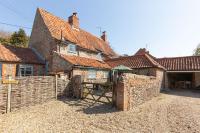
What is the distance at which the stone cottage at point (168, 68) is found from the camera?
2158 centimetres

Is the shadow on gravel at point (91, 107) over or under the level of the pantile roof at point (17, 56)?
under

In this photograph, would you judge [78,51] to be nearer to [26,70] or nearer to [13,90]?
[26,70]

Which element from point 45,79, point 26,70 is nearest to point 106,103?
point 45,79

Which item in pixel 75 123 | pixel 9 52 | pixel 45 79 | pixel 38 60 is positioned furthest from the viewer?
pixel 38 60

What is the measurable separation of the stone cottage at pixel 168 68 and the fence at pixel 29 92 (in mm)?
11976

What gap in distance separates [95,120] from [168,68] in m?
20.3

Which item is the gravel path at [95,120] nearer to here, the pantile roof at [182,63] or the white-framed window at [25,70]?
the white-framed window at [25,70]

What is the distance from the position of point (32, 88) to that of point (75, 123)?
4698 mm

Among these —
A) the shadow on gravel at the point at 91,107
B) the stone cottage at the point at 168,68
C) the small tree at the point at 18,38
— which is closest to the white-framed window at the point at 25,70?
the shadow on gravel at the point at 91,107

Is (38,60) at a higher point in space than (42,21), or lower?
lower

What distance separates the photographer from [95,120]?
8852 millimetres

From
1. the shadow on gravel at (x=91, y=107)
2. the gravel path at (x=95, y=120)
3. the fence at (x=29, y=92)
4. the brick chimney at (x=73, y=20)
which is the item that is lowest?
the gravel path at (x=95, y=120)

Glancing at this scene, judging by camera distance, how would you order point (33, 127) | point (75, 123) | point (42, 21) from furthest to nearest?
point (42, 21)
point (75, 123)
point (33, 127)

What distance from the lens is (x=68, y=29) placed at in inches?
936
